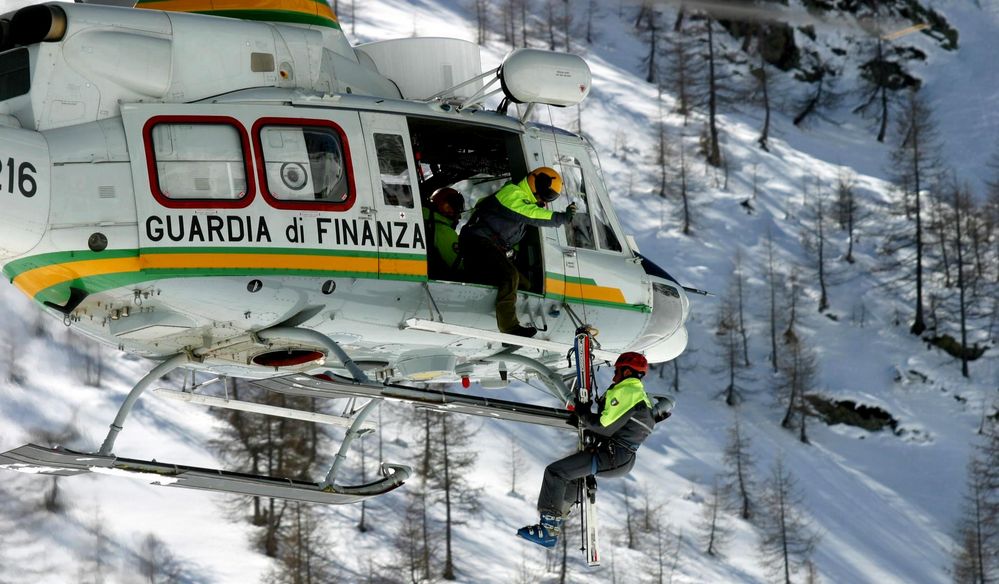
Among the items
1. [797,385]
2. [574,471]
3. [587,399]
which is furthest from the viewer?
[797,385]

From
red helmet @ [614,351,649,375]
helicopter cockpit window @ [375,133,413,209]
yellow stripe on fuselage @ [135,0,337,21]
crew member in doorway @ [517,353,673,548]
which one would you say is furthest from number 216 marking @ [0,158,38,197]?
red helmet @ [614,351,649,375]

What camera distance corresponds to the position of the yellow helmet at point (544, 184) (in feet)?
→ 46.3

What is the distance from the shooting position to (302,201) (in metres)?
12.9

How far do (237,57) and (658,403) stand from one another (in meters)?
5.31

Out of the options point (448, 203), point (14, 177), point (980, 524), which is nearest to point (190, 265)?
point (14, 177)

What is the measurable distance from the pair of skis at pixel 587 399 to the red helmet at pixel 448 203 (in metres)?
1.70

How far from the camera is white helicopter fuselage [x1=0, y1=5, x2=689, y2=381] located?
39.8ft

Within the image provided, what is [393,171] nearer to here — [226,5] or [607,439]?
[226,5]

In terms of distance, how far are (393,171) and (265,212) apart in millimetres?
1398

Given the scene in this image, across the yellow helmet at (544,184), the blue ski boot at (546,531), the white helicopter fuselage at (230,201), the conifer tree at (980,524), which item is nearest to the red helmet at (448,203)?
the white helicopter fuselage at (230,201)

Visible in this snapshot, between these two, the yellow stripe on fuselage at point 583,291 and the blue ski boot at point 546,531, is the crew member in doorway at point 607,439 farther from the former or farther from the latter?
the yellow stripe on fuselage at point 583,291

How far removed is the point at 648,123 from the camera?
78.9 m

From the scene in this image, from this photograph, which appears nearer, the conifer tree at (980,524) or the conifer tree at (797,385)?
the conifer tree at (980,524)

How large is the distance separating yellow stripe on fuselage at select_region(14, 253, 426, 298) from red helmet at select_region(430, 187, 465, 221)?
56.5 inches
